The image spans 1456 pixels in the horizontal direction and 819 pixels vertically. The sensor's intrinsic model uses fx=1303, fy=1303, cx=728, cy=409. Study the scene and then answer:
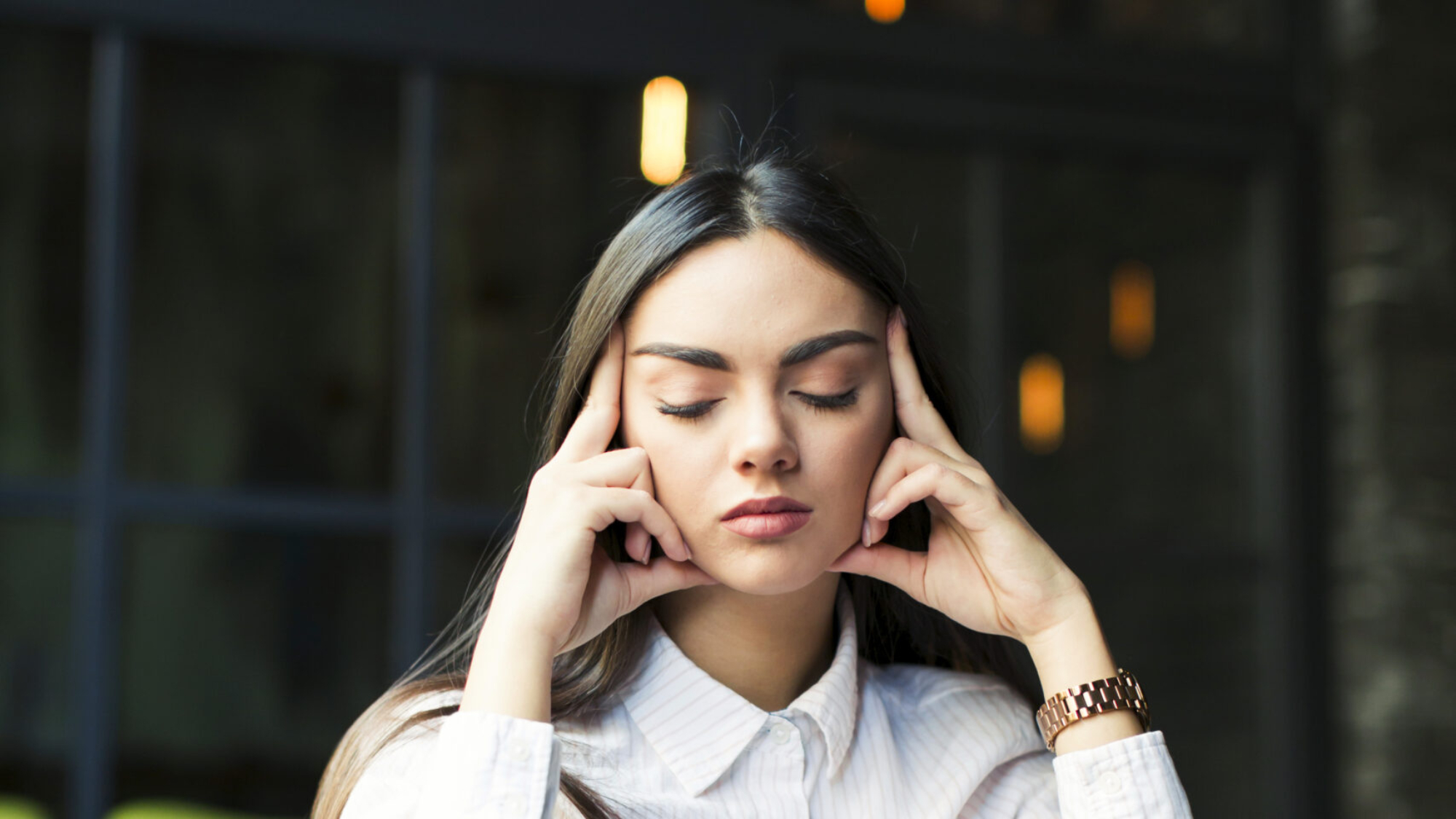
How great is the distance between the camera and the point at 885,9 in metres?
2.47

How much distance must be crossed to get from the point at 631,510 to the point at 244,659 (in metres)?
1.34

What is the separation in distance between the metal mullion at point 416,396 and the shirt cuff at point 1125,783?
1326 mm

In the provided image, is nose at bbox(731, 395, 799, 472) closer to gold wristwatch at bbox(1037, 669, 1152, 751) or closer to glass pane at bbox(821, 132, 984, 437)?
gold wristwatch at bbox(1037, 669, 1152, 751)

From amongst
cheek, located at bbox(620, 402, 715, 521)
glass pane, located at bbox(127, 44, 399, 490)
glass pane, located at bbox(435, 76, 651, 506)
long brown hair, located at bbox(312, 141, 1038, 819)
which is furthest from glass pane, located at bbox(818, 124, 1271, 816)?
cheek, located at bbox(620, 402, 715, 521)

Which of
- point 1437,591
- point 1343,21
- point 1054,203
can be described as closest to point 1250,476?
point 1437,591

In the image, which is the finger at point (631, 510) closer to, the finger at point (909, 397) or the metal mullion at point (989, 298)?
the finger at point (909, 397)

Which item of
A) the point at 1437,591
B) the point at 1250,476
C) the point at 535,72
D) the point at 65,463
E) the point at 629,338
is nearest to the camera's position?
the point at 629,338

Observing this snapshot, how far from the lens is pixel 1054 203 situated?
2586 mm

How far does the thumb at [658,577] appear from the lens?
1.21 metres

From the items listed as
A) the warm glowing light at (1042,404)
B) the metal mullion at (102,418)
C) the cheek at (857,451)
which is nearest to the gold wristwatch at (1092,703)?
the cheek at (857,451)

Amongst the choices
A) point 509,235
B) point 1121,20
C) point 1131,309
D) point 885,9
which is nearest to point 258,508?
point 509,235

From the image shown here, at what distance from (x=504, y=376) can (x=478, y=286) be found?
0.55 ft

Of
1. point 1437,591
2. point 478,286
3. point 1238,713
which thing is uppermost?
point 478,286

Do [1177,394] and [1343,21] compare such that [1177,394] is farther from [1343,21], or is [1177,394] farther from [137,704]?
[137,704]
